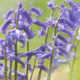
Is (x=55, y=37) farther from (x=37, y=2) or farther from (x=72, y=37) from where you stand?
(x=37, y=2)

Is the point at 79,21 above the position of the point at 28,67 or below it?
above

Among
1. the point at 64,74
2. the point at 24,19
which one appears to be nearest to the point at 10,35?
the point at 24,19

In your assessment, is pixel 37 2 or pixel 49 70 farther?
pixel 37 2

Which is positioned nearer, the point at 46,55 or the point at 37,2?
the point at 46,55

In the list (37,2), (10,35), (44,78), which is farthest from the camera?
(37,2)

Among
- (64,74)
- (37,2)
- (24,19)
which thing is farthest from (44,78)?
(37,2)

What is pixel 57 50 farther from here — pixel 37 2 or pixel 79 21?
pixel 37 2

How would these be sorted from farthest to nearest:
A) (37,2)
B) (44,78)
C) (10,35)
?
(37,2) < (44,78) < (10,35)

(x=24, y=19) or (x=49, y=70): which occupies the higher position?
(x=24, y=19)
